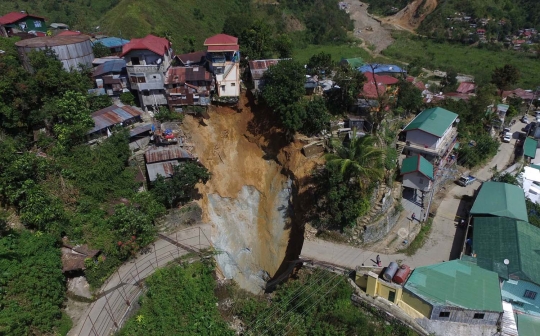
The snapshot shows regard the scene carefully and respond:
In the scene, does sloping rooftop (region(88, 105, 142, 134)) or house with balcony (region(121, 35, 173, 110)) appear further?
house with balcony (region(121, 35, 173, 110))

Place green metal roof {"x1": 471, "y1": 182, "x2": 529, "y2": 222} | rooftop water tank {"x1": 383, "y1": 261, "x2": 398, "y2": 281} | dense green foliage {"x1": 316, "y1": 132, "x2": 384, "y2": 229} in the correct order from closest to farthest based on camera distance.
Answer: rooftop water tank {"x1": 383, "y1": 261, "x2": 398, "y2": 281}
dense green foliage {"x1": 316, "y1": 132, "x2": 384, "y2": 229}
green metal roof {"x1": 471, "y1": 182, "x2": 529, "y2": 222}

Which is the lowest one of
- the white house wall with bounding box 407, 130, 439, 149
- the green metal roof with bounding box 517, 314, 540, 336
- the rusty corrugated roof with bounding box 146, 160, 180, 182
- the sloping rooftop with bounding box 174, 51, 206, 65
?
the green metal roof with bounding box 517, 314, 540, 336

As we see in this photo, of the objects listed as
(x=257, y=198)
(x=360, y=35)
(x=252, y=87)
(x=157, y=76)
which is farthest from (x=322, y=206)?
(x=360, y=35)

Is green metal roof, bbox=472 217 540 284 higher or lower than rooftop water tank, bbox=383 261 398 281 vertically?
lower

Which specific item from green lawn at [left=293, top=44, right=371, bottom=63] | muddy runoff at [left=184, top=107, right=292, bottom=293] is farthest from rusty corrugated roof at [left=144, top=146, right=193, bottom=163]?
green lawn at [left=293, top=44, right=371, bottom=63]

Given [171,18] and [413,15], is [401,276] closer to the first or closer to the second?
[171,18]

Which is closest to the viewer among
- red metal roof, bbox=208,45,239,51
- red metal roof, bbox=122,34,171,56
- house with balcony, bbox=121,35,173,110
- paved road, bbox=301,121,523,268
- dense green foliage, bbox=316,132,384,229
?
dense green foliage, bbox=316,132,384,229

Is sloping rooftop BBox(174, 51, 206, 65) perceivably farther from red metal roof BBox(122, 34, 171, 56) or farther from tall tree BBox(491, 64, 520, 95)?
tall tree BBox(491, 64, 520, 95)

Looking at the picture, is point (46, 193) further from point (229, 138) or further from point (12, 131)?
point (229, 138)
